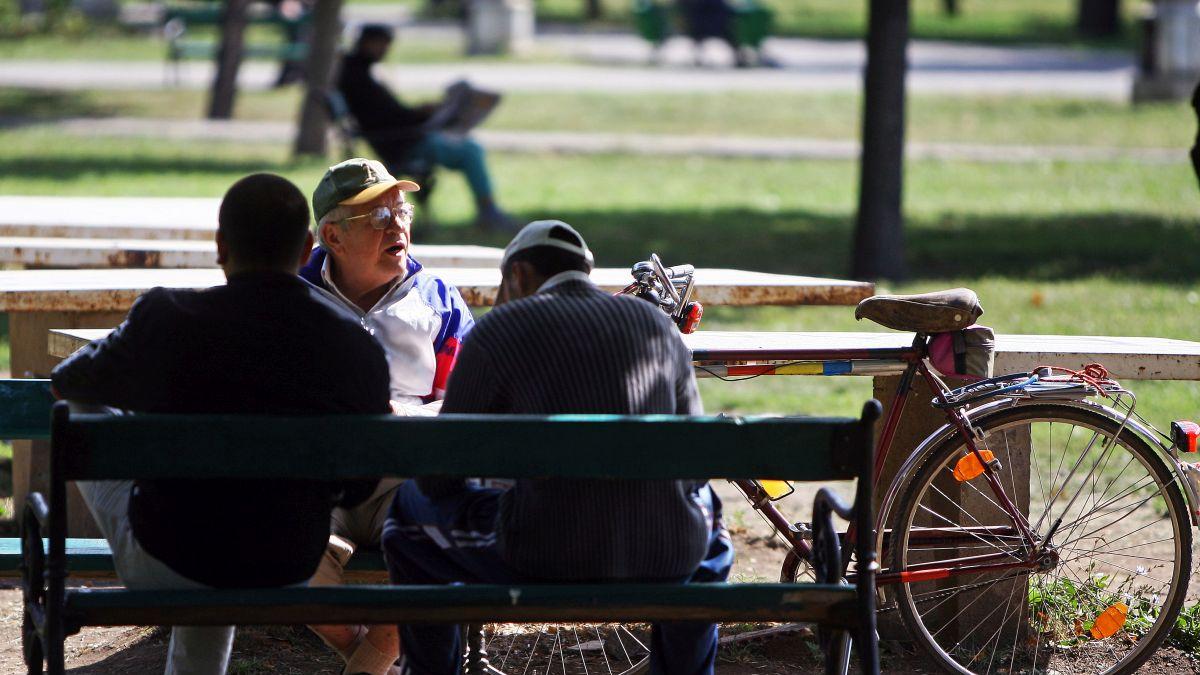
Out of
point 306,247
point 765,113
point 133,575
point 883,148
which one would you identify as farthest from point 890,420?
point 765,113

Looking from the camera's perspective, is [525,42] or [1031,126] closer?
[1031,126]

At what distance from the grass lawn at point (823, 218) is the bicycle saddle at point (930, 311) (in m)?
3.25

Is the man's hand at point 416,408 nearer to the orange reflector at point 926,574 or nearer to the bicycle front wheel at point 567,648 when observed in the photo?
the bicycle front wheel at point 567,648

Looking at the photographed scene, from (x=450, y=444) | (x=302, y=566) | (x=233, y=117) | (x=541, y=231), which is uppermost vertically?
(x=541, y=231)

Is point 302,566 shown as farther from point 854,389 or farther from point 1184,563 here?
point 854,389

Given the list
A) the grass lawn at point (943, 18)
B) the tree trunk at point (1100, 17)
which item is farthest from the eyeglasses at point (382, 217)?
the tree trunk at point (1100, 17)

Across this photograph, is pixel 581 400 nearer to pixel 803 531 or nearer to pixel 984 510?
pixel 803 531

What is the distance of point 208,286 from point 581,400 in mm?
2044

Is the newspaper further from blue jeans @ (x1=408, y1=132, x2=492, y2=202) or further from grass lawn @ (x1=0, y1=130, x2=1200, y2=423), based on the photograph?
grass lawn @ (x1=0, y1=130, x2=1200, y2=423)

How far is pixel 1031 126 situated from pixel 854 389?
12.6 m

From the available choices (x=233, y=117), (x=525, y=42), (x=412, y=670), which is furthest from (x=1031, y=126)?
(x=412, y=670)

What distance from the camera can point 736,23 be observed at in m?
27.9

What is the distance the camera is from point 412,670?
132 inches

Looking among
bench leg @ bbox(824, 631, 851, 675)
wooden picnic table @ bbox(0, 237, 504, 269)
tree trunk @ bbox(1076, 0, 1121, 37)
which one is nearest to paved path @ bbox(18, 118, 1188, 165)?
wooden picnic table @ bbox(0, 237, 504, 269)
